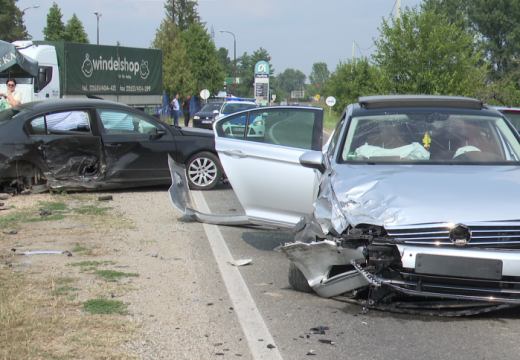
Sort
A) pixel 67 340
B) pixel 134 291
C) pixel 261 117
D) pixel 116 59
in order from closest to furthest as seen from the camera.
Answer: pixel 67 340 < pixel 134 291 < pixel 261 117 < pixel 116 59

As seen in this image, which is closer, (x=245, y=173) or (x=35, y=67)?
(x=245, y=173)

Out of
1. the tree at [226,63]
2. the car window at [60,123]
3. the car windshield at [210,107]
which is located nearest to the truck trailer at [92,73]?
the car windshield at [210,107]

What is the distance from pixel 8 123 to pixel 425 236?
8108mm

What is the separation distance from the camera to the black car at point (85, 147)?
32.9 ft

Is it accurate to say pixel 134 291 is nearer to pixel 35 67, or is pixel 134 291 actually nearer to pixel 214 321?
→ pixel 214 321

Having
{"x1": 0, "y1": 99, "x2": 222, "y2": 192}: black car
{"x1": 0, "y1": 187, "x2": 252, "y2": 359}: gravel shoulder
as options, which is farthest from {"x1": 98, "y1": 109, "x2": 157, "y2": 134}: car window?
{"x1": 0, "y1": 187, "x2": 252, "y2": 359}: gravel shoulder

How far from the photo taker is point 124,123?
1079 cm

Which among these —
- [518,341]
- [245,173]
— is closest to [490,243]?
[518,341]

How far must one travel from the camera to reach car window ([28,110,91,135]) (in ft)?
33.5

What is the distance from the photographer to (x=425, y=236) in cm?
401

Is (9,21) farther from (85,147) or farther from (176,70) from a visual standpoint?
(85,147)

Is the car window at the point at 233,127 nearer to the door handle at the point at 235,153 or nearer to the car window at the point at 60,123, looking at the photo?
the door handle at the point at 235,153

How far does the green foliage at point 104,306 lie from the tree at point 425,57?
15996mm

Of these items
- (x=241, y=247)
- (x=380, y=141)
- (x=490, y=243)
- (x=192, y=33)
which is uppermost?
(x=192, y=33)
